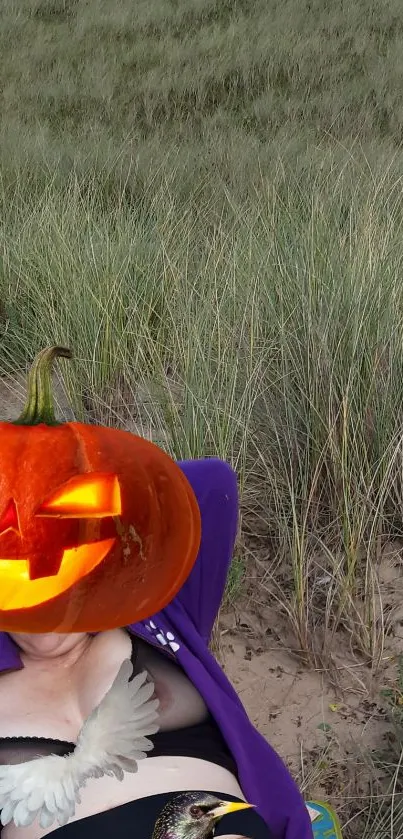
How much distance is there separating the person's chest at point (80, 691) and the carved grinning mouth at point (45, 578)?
281 mm

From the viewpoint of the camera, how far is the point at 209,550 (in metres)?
1.36

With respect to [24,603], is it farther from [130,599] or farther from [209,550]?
[209,550]

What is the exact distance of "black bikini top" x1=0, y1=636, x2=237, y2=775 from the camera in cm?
95

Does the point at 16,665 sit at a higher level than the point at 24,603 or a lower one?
lower

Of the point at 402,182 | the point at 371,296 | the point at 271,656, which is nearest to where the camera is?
the point at 271,656

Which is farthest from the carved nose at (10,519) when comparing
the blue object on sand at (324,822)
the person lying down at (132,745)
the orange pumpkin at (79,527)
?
the blue object on sand at (324,822)

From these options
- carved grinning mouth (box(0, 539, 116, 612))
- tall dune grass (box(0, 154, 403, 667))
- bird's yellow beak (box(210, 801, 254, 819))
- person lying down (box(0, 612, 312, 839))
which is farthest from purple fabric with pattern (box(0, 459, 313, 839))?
tall dune grass (box(0, 154, 403, 667))

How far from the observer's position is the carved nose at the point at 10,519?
75 cm

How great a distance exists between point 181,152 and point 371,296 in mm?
4134

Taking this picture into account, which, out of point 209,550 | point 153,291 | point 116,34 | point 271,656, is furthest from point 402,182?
point 116,34

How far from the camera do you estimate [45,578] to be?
0.76 metres

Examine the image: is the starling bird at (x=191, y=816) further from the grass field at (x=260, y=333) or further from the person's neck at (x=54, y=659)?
the grass field at (x=260, y=333)

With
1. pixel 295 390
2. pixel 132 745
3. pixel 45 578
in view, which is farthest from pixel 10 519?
pixel 295 390

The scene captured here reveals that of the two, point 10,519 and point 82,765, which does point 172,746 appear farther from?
point 10,519
